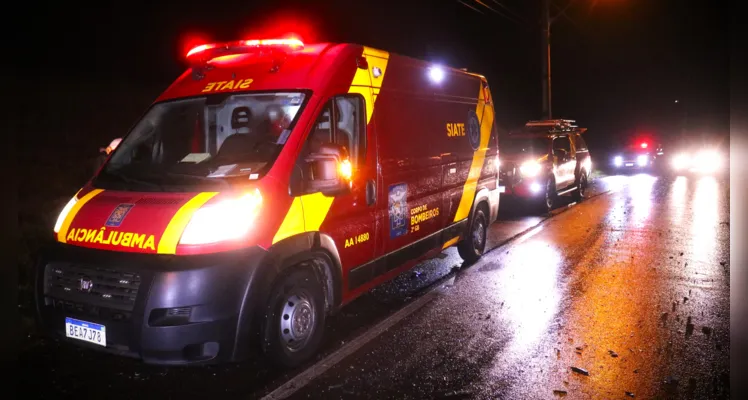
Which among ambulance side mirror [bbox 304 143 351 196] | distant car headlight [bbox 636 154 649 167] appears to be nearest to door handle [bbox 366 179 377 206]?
ambulance side mirror [bbox 304 143 351 196]

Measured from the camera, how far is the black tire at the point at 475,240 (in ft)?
24.5

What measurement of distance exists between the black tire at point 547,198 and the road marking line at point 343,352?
6839 mm

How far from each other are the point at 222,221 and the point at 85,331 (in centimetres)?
119

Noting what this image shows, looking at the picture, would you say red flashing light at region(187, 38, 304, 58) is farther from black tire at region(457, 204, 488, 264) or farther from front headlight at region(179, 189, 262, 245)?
black tire at region(457, 204, 488, 264)

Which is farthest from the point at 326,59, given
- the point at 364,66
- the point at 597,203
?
the point at 597,203

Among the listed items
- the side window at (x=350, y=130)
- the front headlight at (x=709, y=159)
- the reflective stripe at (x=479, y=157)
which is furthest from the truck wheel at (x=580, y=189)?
the front headlight at (x=709, y=159)

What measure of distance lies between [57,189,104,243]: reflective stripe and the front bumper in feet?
1.12

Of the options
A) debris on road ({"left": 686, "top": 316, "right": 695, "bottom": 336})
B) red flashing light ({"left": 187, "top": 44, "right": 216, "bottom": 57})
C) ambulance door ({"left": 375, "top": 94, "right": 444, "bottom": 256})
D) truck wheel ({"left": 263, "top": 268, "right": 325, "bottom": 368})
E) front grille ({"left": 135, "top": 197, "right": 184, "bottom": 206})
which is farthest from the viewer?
ambulance door ({"left": 375, "top": 94, "right": 444, "bottom": 256})

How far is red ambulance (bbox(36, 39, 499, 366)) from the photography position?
140 inches

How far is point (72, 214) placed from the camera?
4090 mm

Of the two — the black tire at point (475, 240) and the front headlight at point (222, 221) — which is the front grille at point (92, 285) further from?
the black tire at point (475, 240)

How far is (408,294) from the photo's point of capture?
20.3 ft

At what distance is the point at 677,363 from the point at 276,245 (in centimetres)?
320

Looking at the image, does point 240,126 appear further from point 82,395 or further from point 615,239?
point 615,239
